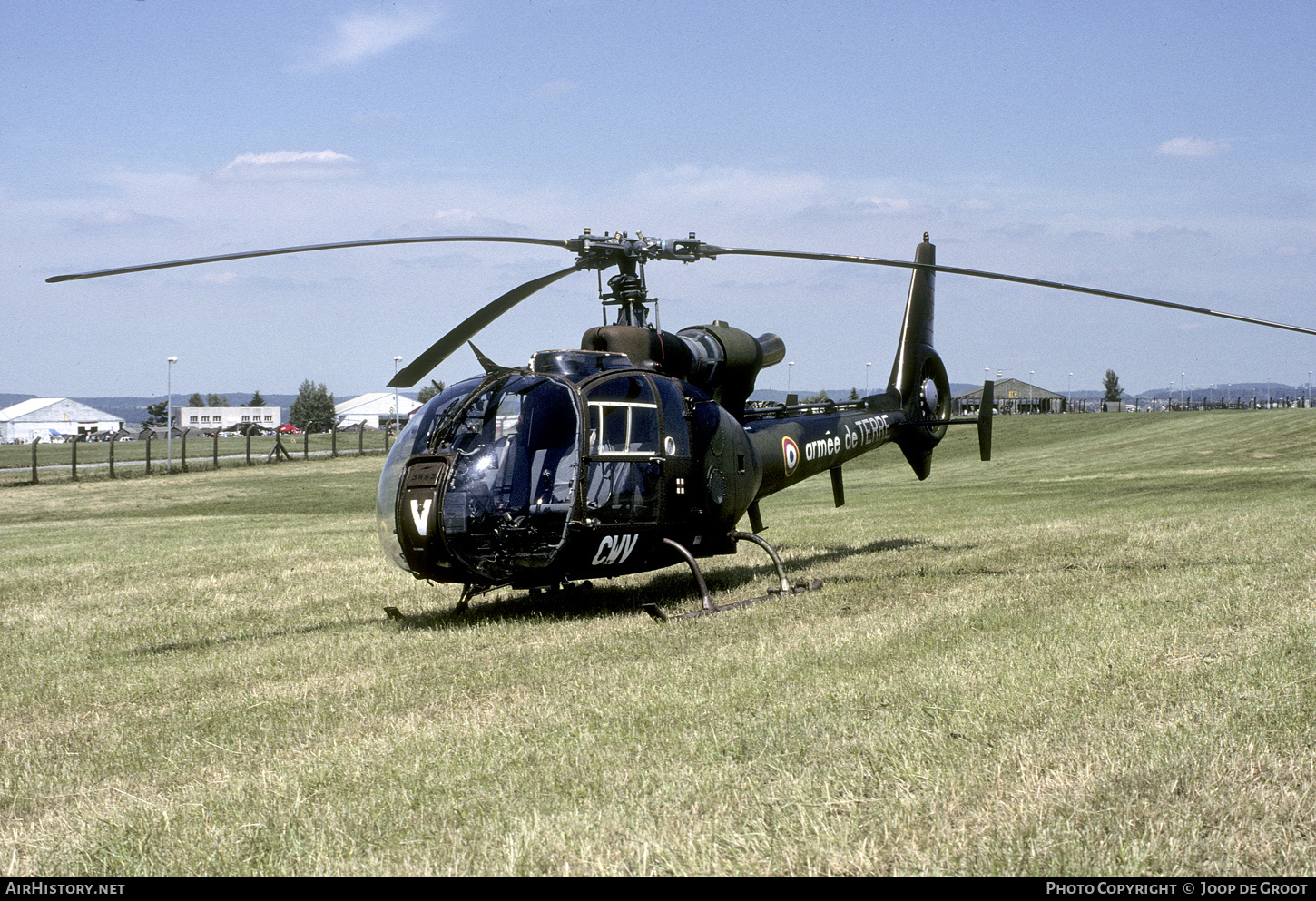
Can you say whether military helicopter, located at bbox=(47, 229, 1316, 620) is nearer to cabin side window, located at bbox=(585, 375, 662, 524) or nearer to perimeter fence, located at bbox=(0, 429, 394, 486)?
cabin side window, located at bbox=(585, 375, 662, 524)

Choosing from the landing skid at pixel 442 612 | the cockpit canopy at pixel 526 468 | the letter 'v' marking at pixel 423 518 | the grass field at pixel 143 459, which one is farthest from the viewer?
the grass field at pixel 143 459

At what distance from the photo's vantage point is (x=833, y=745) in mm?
5195

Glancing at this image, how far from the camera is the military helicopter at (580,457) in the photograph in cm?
889

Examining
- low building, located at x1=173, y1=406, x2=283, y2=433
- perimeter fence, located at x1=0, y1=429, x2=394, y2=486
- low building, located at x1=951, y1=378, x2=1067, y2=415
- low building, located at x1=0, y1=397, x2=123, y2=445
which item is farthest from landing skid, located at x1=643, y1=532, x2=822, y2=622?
low building, located at x1=173, y1=406, x2=283, y2=433

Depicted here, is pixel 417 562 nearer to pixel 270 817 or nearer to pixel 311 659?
pixel 311 659

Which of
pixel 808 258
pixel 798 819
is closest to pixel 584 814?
pixel 798 819

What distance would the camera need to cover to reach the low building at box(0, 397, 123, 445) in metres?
153

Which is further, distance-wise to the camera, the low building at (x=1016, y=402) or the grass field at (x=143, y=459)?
the low building at (x=1016, y=402)

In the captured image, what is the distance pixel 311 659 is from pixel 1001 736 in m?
5.06

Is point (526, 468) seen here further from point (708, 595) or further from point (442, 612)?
point (708, 595)

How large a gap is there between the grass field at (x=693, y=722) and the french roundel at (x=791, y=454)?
3.94 feet

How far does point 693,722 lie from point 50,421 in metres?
183

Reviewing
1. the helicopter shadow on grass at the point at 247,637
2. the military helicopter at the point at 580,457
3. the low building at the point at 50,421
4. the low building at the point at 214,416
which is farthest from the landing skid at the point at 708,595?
the low building at the point at 214,416

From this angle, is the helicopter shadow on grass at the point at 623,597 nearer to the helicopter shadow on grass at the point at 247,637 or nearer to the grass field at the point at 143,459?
the helicopter shadow on grass at the point at 247,637
